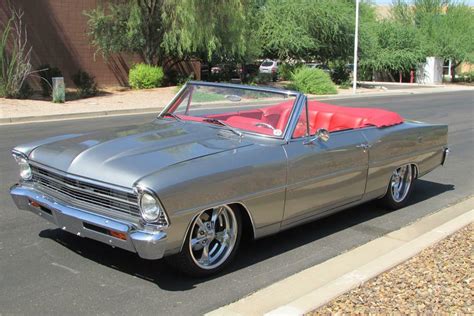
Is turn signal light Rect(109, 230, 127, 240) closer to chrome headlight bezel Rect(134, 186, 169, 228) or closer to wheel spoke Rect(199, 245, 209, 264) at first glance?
chrome headlight bezel Rect(134, 186, 169, 228)

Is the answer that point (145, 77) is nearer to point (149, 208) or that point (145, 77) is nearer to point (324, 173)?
point (324, 173)

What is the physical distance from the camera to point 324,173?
503cm

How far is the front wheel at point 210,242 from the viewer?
4109mm

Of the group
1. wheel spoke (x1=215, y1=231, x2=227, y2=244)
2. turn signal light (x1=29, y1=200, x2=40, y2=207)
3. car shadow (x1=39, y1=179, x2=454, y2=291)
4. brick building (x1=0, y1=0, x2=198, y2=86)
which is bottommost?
car shadow (x1=39, y1=179, x2=454, y2=291)

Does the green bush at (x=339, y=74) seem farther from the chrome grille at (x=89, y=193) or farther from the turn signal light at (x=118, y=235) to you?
the turn signal light at (x=118, y=235)

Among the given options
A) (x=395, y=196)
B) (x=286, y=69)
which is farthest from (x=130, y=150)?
(x=286, y=69)

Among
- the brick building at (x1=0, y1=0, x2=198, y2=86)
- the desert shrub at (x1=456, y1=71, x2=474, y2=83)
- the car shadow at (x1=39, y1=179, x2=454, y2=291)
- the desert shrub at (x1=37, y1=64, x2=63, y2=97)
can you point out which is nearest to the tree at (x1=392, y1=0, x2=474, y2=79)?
the desert shrub at (x1=456, y1=71, x2=474, y2=83)

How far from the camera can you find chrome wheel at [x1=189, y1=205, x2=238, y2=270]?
4.16 metres

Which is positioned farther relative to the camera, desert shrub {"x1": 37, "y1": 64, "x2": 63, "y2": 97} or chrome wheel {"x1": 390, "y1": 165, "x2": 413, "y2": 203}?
desert shrub {"x1": 37, "y1": 64, "x2": 63, "y2": 97}

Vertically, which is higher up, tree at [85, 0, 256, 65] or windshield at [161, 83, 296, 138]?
tree at [85, 0, 256, 65]

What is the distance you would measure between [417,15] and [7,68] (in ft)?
128

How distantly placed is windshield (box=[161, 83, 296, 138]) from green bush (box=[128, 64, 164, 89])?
20.3m

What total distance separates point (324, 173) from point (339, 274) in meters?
1.02

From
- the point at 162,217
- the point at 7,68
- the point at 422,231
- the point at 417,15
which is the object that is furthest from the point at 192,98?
the point at 417,15
